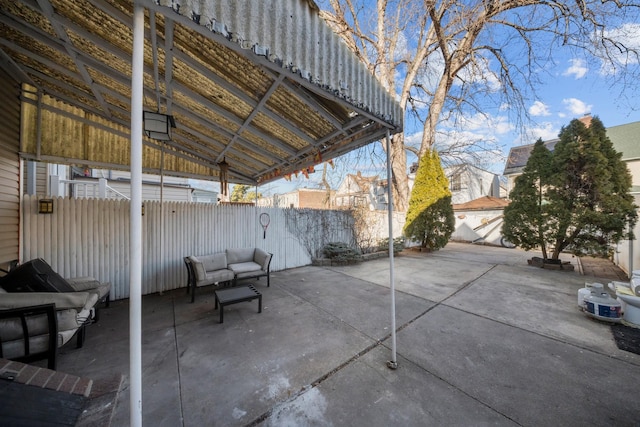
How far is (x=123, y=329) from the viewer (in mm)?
3074

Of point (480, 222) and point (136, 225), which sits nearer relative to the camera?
point (136, 225)

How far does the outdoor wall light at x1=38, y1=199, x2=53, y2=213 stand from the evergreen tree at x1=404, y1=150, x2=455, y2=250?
10.5m

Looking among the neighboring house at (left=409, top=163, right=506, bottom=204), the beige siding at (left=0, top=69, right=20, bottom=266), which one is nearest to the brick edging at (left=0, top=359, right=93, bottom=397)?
the beige siding at (left=0, top=69, right=20, bottom=266)

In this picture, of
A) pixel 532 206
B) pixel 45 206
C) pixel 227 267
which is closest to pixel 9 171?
pixel 45 206

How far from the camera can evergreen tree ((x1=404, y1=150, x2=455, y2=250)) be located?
963 cm

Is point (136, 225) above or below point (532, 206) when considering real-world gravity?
below

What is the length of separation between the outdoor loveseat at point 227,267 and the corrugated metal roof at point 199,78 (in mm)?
2189

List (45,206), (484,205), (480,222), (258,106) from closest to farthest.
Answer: (258,106), (45,206), (480,222), (484,205)

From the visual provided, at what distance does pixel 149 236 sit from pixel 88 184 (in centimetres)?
436

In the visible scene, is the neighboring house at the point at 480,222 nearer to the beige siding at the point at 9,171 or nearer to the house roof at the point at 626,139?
the house roof at the point at 626,139

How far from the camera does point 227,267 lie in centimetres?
500

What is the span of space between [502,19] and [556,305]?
32.2 ft

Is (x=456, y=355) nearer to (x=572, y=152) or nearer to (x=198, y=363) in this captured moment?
(x=198, y=363)

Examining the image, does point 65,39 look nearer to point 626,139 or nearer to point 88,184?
point 88,184
